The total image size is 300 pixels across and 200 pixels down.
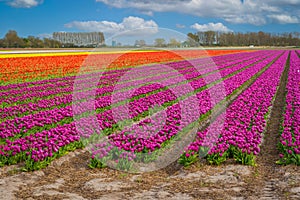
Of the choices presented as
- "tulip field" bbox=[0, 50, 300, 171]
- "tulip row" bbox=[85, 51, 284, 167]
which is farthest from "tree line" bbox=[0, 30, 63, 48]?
"tulip row" bbox=[85, 51, 284, 167]

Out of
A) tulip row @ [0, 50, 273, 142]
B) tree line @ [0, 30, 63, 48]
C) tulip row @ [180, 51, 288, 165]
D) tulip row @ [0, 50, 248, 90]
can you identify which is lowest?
tulip row @ [180, 51, 288, 165]

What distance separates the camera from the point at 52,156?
7.05 m

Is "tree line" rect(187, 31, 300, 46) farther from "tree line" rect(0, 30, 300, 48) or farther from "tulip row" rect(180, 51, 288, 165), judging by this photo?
"tulip row" rect(180, 51, 288, 165)

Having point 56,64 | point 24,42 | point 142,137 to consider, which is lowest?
point 142,137

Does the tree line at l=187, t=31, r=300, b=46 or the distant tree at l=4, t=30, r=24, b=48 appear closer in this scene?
the distant tree at l=4, t=30, r=24, b=48

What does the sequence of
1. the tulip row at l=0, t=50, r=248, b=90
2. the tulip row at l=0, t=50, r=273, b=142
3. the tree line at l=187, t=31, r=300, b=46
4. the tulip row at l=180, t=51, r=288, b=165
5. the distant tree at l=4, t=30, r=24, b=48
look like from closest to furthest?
the tulip row at l=180, t=51, r=288, b=165 → the tulip row at l=0, t=50, r=273, b=142 → the tulip row at l=0, t=50, r=248, b=90 → the distant tree at l=4, t=30, r=24, b=48 → the tree line at l=187, t=31, r=300, b=46

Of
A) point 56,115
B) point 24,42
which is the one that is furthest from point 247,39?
point 56,115

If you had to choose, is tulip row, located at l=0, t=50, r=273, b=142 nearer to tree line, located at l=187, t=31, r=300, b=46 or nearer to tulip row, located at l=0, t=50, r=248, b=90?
tulip row, located at l=0, t=50, r=248, b=90

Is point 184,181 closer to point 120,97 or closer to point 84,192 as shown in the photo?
point 84,192

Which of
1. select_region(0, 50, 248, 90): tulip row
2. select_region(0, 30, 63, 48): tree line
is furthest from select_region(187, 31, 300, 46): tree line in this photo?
select_region(0, 50, 248, 90): tulip row

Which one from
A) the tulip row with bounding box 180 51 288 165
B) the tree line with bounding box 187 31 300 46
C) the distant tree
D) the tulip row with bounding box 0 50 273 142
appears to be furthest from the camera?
the tree line with bounding box 187 31 300 46

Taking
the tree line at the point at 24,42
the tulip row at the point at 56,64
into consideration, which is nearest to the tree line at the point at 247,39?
the tree line at the point at 24,42

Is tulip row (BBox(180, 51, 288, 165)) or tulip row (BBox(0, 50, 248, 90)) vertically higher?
tulip row (BBox(0, 50, 248, 90))

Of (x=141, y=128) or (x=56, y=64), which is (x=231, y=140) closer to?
(x=141, y=128)
